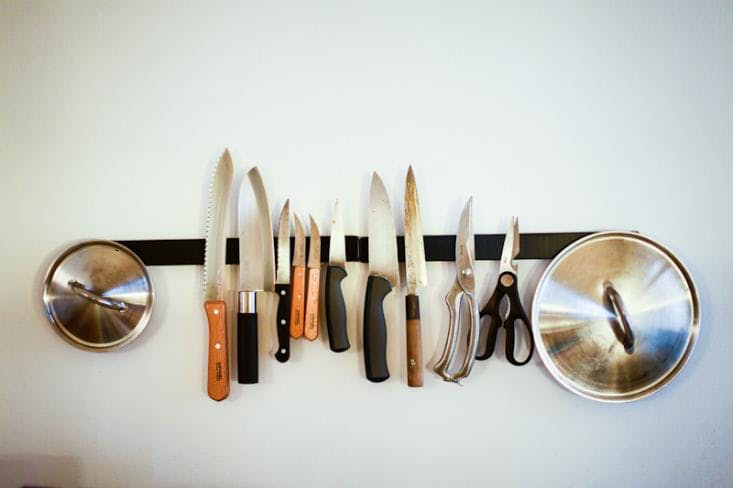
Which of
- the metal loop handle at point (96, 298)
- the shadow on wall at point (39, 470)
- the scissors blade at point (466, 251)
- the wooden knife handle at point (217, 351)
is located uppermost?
the scissors blade at point (466, 251)

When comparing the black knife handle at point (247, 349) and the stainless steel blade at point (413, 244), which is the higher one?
the stainless steel blade at point (413, 244)

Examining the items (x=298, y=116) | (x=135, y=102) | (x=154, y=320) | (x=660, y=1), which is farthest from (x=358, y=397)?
(x=660, y=1)

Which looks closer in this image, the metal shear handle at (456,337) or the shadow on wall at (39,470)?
the metal shear handle at (456,337)

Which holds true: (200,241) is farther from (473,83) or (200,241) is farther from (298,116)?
(473,83)

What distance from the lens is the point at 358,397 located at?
48.7 inches

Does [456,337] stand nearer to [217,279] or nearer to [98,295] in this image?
[217,279]

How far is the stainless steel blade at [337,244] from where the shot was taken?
3.96 feet

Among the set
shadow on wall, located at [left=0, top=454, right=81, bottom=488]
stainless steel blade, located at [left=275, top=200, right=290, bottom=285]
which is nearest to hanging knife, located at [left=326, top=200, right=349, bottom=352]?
stainless steel blade, located at [left=275, top=200, right=290, bottom=285]

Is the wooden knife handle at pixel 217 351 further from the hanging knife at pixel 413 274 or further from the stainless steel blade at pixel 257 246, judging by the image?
the hanging knife at pixel 413 274

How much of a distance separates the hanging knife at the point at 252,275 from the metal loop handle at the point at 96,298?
299 millimetres

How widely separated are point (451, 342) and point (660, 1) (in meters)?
1.00

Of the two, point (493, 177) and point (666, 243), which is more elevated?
point (493, 177)

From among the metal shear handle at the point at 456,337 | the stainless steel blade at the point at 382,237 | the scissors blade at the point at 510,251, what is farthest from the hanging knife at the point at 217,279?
the scissors blade at the point at 510,251

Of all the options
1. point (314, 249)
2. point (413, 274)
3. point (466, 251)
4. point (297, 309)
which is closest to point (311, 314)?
point (297, 309)
